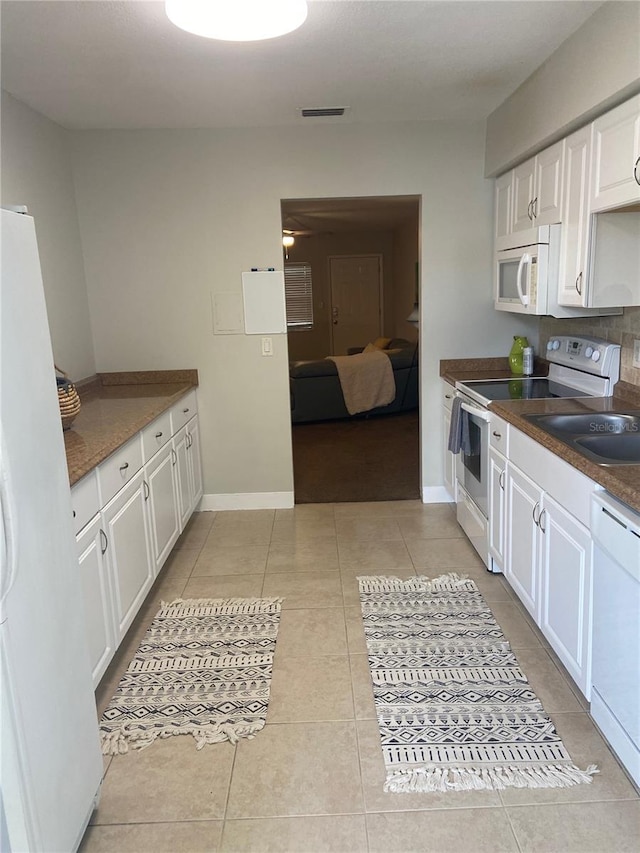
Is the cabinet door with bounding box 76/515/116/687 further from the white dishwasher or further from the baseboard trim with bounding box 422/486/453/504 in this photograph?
the baseboard trim with bounding box 422/486/453/504

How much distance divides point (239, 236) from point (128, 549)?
2232 mm

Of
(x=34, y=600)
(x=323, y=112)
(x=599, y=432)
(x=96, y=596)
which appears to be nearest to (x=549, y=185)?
(x=599, y=432)

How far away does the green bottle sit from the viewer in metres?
3.77

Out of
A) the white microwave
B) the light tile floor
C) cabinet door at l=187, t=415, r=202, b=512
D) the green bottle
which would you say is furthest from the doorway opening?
the light tile floor

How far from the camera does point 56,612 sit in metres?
1.50

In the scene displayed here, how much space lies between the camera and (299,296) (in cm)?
1002

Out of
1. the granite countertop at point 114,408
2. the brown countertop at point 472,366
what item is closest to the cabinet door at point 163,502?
the granite countertop at point 114,408

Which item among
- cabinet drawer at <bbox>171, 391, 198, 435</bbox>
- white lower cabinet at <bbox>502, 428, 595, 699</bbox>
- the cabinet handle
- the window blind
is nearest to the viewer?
white lower cabinet at <bbox>502, 428, 595, 699</bbox>

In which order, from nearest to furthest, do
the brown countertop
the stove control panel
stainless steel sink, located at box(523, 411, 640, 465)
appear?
stainless steel sink, located at box(523, 411, 640, 465), the stove control panel, the brown countertop

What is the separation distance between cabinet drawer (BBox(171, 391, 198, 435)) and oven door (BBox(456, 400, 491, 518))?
1636 mm

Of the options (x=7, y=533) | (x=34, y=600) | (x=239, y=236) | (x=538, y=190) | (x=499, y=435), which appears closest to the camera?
(x=7, y=533)

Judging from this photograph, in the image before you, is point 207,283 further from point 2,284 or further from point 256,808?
point 256,808

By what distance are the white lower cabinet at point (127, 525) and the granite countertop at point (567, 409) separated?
5.31 feet

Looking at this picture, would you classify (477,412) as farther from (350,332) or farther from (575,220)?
(350,332)
